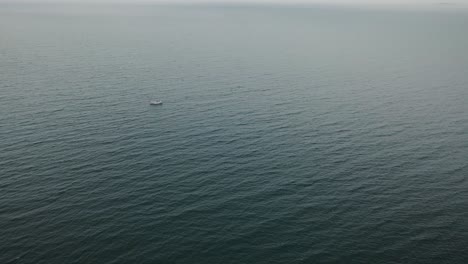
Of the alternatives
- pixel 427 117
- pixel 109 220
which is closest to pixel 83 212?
pixel 109 220

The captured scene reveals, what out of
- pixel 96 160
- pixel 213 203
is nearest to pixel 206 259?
pixel 213 203

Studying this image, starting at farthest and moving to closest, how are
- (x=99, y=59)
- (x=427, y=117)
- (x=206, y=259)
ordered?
1. (x=99, y=59)
2. (x=427, y=117)
3. (x=206, y=259)

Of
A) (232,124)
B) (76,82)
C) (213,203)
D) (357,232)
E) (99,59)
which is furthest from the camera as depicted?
(99,59)

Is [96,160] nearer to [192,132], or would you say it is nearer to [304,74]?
[192,132]

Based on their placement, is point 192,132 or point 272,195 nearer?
point 272,195

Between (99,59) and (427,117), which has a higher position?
(427,117)

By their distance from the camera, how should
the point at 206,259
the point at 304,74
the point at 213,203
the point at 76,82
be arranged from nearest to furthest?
1. the point at 206,259
2. the point at 213,203
3. the point at 76,82
4. the point at 304,74

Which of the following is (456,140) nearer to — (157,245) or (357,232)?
(357,232)

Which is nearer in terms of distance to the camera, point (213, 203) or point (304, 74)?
point (213, 203)

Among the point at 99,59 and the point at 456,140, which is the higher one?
the point at 456,140
